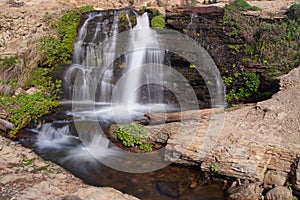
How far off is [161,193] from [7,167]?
10.7 feet

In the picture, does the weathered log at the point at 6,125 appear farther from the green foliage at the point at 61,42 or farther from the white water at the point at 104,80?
the green foliage at the point at 61,42

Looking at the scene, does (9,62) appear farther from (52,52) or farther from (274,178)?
(274,178)

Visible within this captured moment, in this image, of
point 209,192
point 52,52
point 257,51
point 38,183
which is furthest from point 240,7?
point 38,183

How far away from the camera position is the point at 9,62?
37.1 feet

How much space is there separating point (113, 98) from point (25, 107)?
3233 millimetres

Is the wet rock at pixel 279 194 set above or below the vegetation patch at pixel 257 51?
below

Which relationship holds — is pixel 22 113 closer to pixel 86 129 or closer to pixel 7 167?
pixel 86 129

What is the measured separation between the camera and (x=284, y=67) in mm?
9852

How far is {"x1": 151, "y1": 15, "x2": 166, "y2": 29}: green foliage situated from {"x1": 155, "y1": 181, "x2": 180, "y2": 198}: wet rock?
8.24 m

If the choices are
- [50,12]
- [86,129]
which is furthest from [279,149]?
[50,12]

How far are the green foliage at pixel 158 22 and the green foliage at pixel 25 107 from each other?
5716 millimetres

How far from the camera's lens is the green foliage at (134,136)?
757 cm

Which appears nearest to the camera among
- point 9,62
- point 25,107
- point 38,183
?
point 38,183

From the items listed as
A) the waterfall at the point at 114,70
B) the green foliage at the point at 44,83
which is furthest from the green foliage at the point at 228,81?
the green foliage at the point at 44,83
